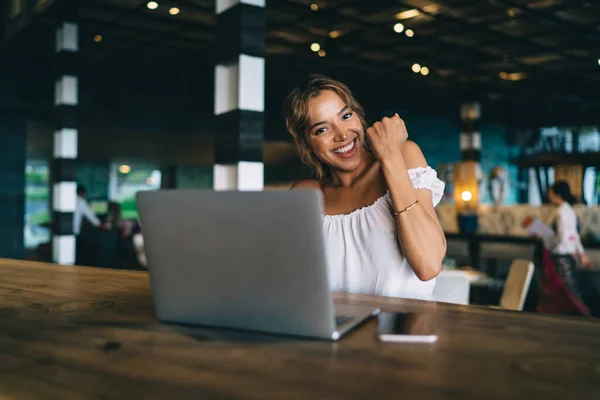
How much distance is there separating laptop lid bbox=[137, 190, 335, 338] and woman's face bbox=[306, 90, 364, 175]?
90 cm

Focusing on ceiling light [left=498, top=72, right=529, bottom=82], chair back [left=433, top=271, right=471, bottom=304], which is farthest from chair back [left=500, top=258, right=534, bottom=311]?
ceiling light [left=498, top=72, right=529, bottom=82]

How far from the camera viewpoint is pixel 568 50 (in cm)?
859

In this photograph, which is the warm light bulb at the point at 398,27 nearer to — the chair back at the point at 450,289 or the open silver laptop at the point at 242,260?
the chair back at the point at 450,289

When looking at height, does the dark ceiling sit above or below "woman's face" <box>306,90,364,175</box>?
above

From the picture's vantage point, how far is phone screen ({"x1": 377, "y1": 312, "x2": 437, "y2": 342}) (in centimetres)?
86

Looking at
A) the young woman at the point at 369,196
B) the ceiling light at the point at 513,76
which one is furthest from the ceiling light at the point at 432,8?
the young woman at the point at 369,196

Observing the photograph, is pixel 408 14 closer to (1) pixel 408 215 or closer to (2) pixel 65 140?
(2) pixel 65 140

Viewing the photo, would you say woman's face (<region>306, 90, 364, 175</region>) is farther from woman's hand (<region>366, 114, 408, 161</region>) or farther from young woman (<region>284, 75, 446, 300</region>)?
woman's hand (<region>366, 114, 408, 161</region>)

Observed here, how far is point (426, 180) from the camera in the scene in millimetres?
1550

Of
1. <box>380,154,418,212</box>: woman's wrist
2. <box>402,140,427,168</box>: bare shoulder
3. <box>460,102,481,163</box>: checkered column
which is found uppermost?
<box>460,102,481,163</box>: checkered column

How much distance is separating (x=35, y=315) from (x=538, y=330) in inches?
38.8

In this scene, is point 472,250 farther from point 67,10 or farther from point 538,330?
point 538,330

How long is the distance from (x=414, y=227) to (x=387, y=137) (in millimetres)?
268

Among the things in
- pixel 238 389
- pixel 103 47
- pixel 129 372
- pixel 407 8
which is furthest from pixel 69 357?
pixel 103 47
